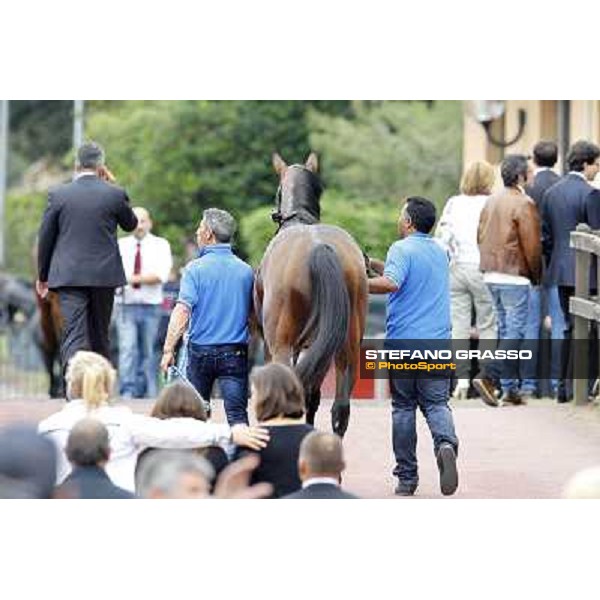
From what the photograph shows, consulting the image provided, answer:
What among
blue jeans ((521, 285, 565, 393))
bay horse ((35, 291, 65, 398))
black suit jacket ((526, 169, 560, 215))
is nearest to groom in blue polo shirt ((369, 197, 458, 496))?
blue jeans ((521, 285, 565, 393))

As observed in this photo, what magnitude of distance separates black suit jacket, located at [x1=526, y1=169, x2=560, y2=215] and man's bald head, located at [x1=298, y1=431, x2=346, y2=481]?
7.85m

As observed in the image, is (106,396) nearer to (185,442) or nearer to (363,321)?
(185,442)

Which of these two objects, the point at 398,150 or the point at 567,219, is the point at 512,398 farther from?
the point at 398,150

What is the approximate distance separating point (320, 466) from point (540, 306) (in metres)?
8.02

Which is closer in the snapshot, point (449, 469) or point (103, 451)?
point (103, 451)

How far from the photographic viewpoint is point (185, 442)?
11.4 metres

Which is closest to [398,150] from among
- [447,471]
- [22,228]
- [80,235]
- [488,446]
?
[22,228]

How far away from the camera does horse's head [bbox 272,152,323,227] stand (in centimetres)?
1421

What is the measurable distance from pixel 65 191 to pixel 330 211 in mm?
19592

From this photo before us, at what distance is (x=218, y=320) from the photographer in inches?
537

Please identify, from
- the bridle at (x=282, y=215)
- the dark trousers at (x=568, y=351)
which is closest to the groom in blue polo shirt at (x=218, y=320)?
the bridle at (x=282, y=215)

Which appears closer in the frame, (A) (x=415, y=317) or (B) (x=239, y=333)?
(A) (x=415, y=317)
